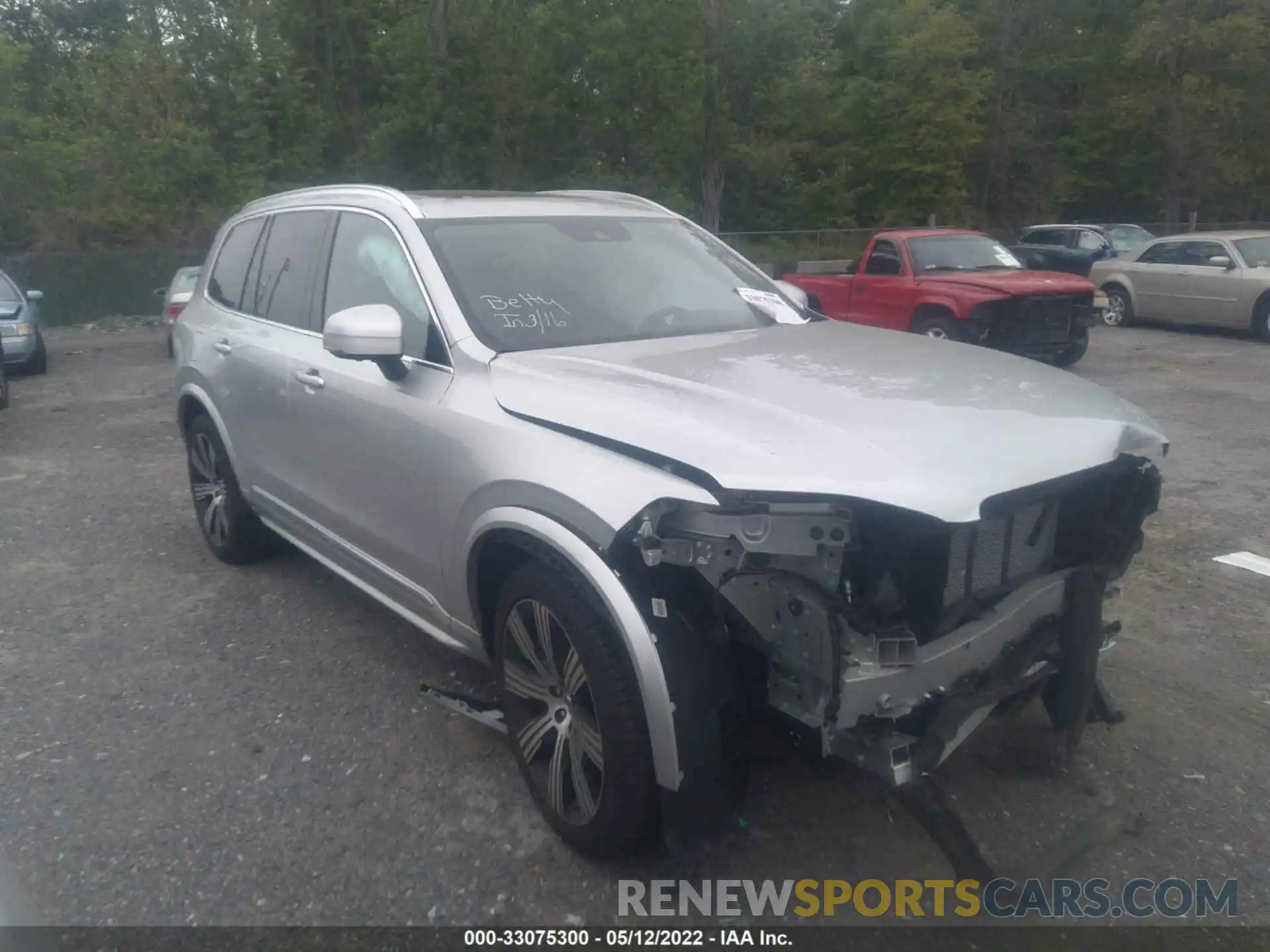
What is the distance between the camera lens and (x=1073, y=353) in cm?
1218

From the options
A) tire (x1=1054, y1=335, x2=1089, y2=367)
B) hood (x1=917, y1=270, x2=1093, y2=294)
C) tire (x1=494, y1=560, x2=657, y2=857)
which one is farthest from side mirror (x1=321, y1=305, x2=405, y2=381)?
tire (x1=1054, y1=335, x2=1089, y2=367)

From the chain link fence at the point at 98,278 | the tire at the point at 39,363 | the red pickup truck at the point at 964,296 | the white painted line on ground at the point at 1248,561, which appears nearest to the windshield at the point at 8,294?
the tire at the point at 39,363

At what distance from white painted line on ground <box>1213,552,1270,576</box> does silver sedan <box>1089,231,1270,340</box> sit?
35.0 feet

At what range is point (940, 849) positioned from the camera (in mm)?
3176

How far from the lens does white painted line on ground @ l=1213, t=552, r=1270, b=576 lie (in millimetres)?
5590

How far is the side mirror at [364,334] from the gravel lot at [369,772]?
1.47 m

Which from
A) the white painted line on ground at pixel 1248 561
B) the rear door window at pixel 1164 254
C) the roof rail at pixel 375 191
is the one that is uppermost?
the roof rail at pixel 375 191

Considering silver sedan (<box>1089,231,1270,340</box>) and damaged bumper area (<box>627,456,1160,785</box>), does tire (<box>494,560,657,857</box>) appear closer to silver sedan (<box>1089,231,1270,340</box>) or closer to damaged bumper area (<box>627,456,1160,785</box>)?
damaged bumper area (<box>627,456,1160,785</box>)

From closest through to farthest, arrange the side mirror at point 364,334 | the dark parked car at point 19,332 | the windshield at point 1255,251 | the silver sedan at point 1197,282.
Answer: the side mirror at point 364,334
the dark parked car at point 19,332
the silver sedan at point 1197,282
the windshield at point 1255,251

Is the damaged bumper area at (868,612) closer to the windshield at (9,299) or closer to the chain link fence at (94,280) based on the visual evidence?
the windshield at (9,299)

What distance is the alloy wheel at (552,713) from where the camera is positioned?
3.13 meters

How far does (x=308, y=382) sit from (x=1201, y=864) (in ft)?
11.8

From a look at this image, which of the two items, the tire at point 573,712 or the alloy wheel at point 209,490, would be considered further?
the alloy wheel at point 209,490

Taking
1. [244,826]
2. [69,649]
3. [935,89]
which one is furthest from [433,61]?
[244,826]
